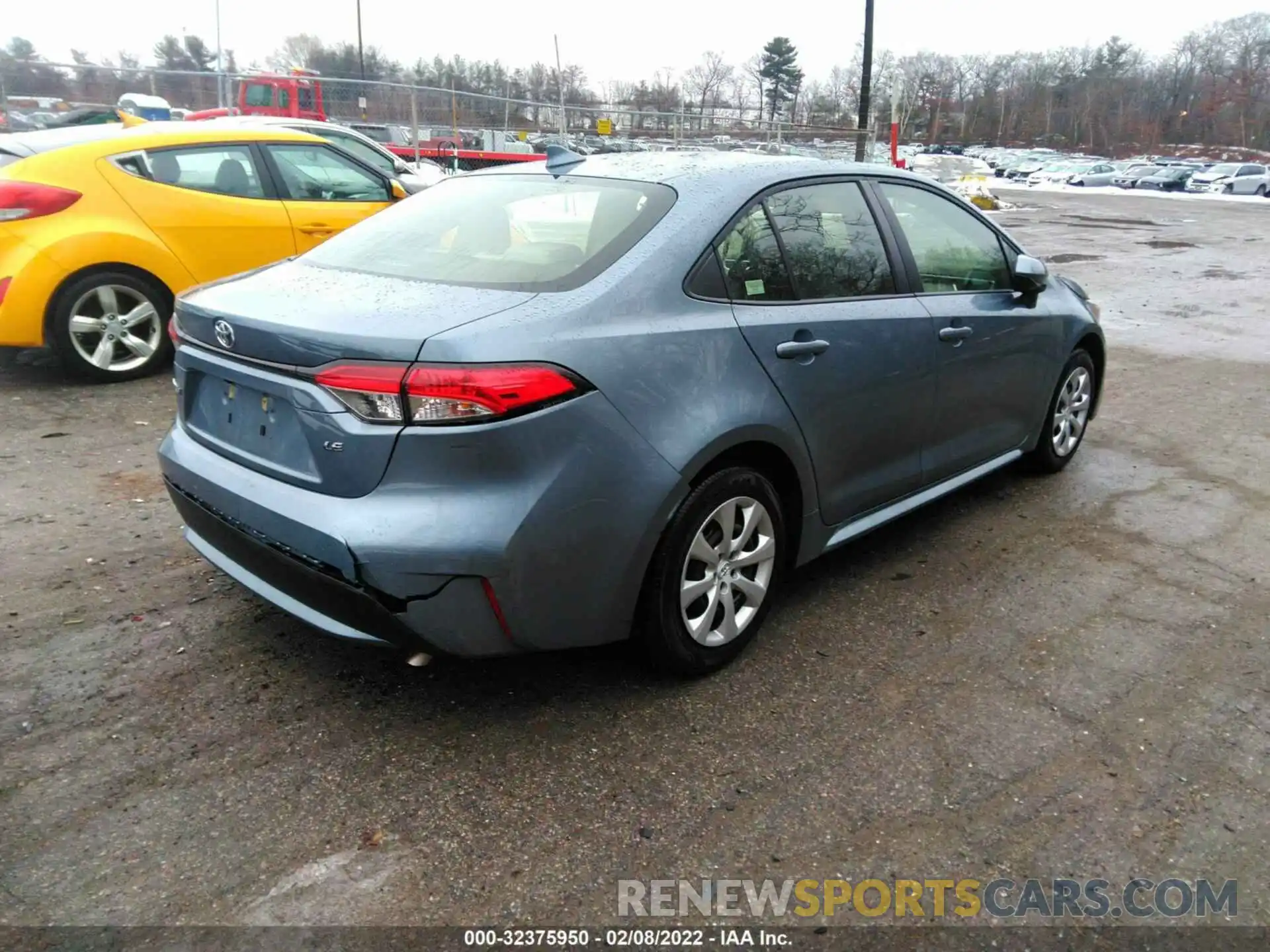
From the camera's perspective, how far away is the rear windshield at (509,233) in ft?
9.41

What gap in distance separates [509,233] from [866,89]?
25783 millimetres

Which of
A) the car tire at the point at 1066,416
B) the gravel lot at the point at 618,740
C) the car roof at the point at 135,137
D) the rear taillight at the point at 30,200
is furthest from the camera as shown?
the car roof at the point at 135,137

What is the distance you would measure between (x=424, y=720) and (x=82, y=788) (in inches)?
35.0

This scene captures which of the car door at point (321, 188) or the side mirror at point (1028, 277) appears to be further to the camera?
the car door at point (321, 188)

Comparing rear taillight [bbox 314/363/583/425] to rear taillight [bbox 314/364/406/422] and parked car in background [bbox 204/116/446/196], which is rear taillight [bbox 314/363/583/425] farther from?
parked car in background [bbox 204/116/446/196]

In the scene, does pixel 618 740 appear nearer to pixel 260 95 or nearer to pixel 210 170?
pixel 210 170

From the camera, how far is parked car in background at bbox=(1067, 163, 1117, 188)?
50.2m

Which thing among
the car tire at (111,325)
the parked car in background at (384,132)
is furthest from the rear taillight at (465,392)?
the parked car in background at (384,132)

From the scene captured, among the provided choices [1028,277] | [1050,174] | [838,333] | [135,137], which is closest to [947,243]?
[1028,277]

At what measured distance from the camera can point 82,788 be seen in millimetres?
2484

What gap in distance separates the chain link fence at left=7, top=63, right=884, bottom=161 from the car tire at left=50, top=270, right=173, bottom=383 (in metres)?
11.0

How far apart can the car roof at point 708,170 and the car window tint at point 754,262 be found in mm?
106

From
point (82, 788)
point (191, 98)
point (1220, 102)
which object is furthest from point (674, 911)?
point (1220, 102)

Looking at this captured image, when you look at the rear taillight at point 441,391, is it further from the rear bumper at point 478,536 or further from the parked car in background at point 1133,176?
the parked car in background at point 1133,176
